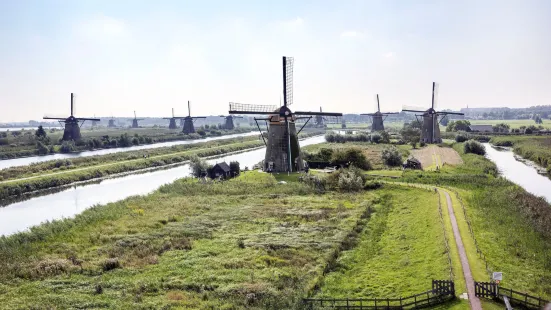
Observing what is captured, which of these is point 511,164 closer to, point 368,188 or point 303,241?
point 368,188

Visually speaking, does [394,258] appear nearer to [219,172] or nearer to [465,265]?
[465,265]

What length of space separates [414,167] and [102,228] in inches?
1425

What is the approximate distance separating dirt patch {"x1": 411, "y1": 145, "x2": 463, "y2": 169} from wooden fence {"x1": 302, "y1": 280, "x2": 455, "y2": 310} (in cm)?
3954

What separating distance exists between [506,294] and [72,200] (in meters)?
37.7

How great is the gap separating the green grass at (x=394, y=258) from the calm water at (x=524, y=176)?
16.0 metres

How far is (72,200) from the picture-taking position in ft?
133

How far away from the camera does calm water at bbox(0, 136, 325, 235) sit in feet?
107

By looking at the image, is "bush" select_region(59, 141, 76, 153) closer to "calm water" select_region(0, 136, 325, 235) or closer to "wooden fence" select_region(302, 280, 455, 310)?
"calm water" select_region(0, 136, 325, 235)

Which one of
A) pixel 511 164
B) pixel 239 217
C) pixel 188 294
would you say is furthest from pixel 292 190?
pixel 511 164

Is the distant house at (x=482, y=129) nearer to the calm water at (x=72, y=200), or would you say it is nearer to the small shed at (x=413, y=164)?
the small shed at (x=413, y=164)

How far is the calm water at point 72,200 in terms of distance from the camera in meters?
32.7

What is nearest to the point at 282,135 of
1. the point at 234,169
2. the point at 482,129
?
the point at 234,169

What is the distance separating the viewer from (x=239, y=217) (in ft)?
99.7

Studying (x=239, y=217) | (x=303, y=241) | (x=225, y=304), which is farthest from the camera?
(x=239, y=217)
